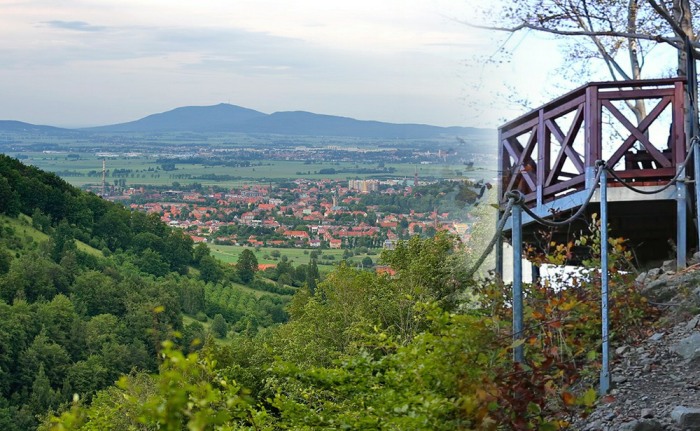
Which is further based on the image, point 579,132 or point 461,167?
point 579,132

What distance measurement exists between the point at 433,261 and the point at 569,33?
124 inches

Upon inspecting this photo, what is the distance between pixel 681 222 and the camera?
6.00 m

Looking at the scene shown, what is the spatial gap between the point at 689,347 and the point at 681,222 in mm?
1694

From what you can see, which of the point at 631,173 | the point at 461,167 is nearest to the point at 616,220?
the point at 631,173

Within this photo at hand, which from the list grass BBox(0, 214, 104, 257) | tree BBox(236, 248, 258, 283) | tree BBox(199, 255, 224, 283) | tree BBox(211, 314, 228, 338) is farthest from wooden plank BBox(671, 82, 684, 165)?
grass BBox(0, 214, 104, 257)

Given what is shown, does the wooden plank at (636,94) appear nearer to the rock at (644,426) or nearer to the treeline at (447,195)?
the treeline at (447,195)

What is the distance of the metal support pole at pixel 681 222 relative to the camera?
6.00 m

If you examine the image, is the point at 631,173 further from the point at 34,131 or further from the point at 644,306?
the point at 34,131

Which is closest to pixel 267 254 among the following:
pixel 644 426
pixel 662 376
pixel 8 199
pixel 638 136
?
pixel 8 199

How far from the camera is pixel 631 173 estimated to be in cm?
639

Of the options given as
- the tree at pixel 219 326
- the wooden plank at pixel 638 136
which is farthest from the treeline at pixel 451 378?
the tree at pixel 219 326

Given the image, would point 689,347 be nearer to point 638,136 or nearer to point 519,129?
point 638,136

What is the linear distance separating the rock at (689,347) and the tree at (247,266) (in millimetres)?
61364

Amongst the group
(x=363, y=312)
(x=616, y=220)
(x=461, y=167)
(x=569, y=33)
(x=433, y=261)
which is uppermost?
(x=569, y=33)
